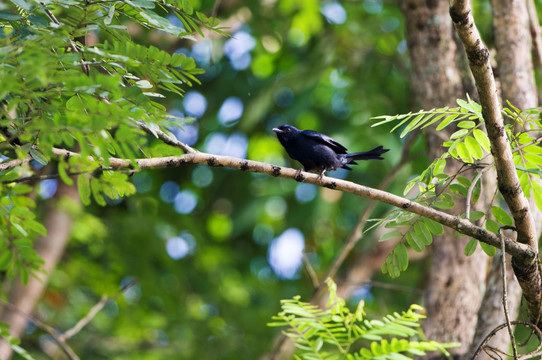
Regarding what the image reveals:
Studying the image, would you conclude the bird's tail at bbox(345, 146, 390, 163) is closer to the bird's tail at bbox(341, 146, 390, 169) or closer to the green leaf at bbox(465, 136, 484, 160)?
the bird's tail at bbox(341, 146, 390, 169)

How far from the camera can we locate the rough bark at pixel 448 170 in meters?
4.52

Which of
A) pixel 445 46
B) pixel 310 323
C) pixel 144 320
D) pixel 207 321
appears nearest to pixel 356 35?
pixel 445 46

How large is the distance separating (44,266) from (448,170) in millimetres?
4076

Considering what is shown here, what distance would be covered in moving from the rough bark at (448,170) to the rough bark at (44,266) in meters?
3.60

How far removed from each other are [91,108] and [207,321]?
6162mm

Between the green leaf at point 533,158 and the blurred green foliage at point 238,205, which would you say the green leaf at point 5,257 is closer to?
the green leaf at point 533,158

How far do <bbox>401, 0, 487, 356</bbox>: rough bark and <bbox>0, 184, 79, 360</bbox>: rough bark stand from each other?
360 centimetres

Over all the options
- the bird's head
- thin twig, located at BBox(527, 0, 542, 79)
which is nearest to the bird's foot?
the bird's head

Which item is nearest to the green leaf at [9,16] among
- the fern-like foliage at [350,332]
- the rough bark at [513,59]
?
the fern-like foliage at [350,332]

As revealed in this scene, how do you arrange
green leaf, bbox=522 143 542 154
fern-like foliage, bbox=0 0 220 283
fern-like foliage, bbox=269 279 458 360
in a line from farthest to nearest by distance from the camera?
green leaf, bbox=522 143 542 154 < fern-like foliage, bbox=269 279 458 360 < fern-like foliage, bbox=0 0 220 283

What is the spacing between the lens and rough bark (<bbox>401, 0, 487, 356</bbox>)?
4.52 meters

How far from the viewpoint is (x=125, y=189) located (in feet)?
8.72

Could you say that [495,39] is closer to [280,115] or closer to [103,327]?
[280,115]

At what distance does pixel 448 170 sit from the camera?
4.73m
